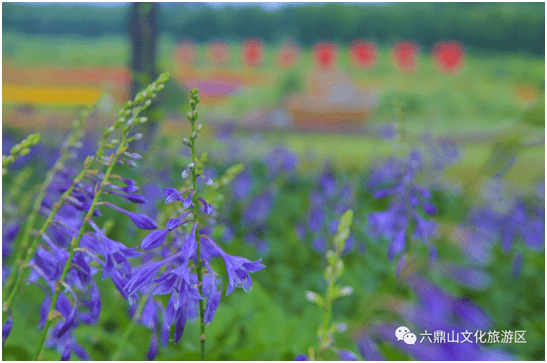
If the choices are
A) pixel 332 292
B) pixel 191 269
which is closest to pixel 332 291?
pixel 332 292

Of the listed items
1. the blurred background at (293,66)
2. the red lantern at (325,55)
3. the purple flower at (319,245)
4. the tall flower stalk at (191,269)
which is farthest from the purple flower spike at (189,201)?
the red lantern at (325,55)

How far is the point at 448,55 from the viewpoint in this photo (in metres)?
3.55

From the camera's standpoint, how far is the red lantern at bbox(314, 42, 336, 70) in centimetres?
365

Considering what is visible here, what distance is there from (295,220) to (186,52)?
1692 millimetres

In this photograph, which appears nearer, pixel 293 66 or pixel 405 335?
pixel 405 335

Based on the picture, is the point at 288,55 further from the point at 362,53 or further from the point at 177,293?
the point at 177,293

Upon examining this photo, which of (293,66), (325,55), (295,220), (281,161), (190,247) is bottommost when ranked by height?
(295,220)

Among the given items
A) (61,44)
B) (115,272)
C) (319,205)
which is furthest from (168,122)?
(115,272)

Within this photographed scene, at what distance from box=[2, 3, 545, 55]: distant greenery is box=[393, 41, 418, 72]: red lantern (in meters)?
0.08

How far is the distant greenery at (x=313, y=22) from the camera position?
309 centimetres

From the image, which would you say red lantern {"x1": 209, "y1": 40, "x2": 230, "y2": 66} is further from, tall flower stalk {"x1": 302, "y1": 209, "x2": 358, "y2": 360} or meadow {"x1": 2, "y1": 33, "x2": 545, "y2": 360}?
tall flower stalk {"x1": 302, "y1": 209, "x2": 358, "y2": 360}

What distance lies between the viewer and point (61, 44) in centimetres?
342

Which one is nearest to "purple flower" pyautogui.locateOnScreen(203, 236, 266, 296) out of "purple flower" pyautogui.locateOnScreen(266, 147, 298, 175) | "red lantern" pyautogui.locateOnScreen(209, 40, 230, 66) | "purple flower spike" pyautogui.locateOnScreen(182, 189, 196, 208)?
"purple flower spike" pyautogui.locateOnScreen(182, 189, 196, 208)

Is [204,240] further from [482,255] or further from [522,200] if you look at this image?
[522,200]
